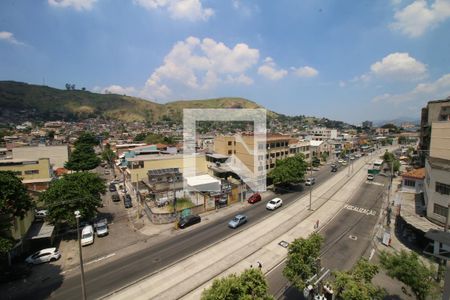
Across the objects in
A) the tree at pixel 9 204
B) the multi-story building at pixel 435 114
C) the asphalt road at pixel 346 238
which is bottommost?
the asphalt road at pixel 346 238

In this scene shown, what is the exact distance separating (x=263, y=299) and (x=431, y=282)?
33.5 ft

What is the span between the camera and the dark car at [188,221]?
29397 mm

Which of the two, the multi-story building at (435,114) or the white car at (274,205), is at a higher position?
the multi-story building at (435,114)

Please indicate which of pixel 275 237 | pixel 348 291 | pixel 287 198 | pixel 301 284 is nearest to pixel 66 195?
pixel 275 237

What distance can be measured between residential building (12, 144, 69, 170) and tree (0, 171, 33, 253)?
45.2m

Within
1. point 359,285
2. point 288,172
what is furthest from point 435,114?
point 359,285

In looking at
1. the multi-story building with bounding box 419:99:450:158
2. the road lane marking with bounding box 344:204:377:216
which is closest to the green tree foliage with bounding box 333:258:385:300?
the road lane marking with bounding box 344:204:377:216

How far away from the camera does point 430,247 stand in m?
22.8

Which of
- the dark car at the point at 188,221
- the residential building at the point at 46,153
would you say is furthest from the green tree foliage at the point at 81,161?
the dark car at the point at 188,221

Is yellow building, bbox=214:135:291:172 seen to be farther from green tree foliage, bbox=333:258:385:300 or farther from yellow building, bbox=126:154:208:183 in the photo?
green tree foliage, bbox=333:258:385:300

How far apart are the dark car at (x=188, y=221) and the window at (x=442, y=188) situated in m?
28.0

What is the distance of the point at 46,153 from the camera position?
64.0m

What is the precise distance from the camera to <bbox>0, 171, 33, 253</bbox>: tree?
1696cm

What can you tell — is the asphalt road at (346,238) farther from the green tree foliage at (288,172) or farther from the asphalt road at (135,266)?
the green tree foliage at (288,172)
